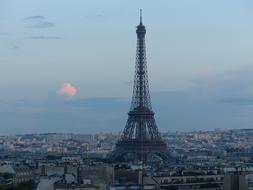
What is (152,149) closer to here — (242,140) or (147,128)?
(147,128)

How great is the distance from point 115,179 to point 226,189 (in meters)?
13.0

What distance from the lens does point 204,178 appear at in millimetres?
53375

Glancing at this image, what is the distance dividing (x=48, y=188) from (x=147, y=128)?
41795 mm

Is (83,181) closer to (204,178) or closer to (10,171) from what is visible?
(204,178)

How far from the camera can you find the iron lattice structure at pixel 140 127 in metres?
81.4

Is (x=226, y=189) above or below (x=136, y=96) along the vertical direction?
below

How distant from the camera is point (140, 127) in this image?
82.1 m

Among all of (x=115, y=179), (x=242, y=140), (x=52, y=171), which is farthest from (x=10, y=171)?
(x=242, y=140)

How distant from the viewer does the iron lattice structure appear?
8144cm

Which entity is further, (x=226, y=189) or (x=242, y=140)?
(x=242, y=140)

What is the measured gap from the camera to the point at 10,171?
207ft

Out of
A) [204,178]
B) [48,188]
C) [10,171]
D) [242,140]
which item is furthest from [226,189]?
[242,140]

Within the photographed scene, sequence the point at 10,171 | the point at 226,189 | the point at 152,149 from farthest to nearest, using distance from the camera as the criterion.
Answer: the point at 152,149, the point at 10,171, the point at 226,189

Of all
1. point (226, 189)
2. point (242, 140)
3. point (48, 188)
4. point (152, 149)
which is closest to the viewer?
point (226, 189)
